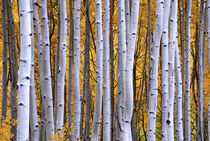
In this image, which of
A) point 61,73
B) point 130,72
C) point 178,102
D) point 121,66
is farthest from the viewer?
point 178,102

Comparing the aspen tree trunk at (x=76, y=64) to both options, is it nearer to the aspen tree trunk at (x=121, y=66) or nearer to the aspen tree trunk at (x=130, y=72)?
the aspen tree trunk at (x=121, y=66)

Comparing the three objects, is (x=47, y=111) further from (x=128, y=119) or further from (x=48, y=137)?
(x=128, y=119)

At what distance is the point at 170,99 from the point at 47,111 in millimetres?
1770

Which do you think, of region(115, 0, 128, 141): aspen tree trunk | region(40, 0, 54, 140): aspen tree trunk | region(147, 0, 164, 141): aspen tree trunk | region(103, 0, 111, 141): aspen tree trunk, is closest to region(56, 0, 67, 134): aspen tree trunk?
region(40, 0, 54, 140): aspen tree trunk

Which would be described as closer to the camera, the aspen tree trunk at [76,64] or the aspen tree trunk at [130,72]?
the aspen tree trunk at [130,72]

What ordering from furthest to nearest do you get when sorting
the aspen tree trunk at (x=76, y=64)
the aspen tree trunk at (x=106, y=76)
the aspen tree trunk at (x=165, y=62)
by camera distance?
the aspen tree trunk at (x=76, y=64) → the aspen tree trunk at (x=106, y=76) → the aspen tree trunk at (x=165, y=62)

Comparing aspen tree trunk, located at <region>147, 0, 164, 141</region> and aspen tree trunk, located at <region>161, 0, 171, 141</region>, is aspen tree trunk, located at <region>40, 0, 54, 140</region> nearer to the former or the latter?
aspen tree trunk, located at <region>147, 0, 164, 141</region>

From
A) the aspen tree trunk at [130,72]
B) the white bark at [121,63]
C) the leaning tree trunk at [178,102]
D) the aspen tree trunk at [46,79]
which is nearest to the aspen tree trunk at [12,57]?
the aspen tree trunk at [46,79]

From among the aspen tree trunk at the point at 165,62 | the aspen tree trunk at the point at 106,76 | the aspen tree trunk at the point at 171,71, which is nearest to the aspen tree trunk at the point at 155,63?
the aspen tree trunk at the point at 165,62

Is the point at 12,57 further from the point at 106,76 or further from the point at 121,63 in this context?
the point at 121,63

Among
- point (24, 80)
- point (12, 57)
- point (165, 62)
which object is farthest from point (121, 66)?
point (24, 80)

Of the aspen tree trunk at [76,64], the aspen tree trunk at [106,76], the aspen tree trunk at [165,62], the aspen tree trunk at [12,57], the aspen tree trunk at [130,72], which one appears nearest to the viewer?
the aspen tree trunk at [130,72]

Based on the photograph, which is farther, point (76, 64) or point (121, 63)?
point (76, 64)

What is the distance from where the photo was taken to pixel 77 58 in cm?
568
